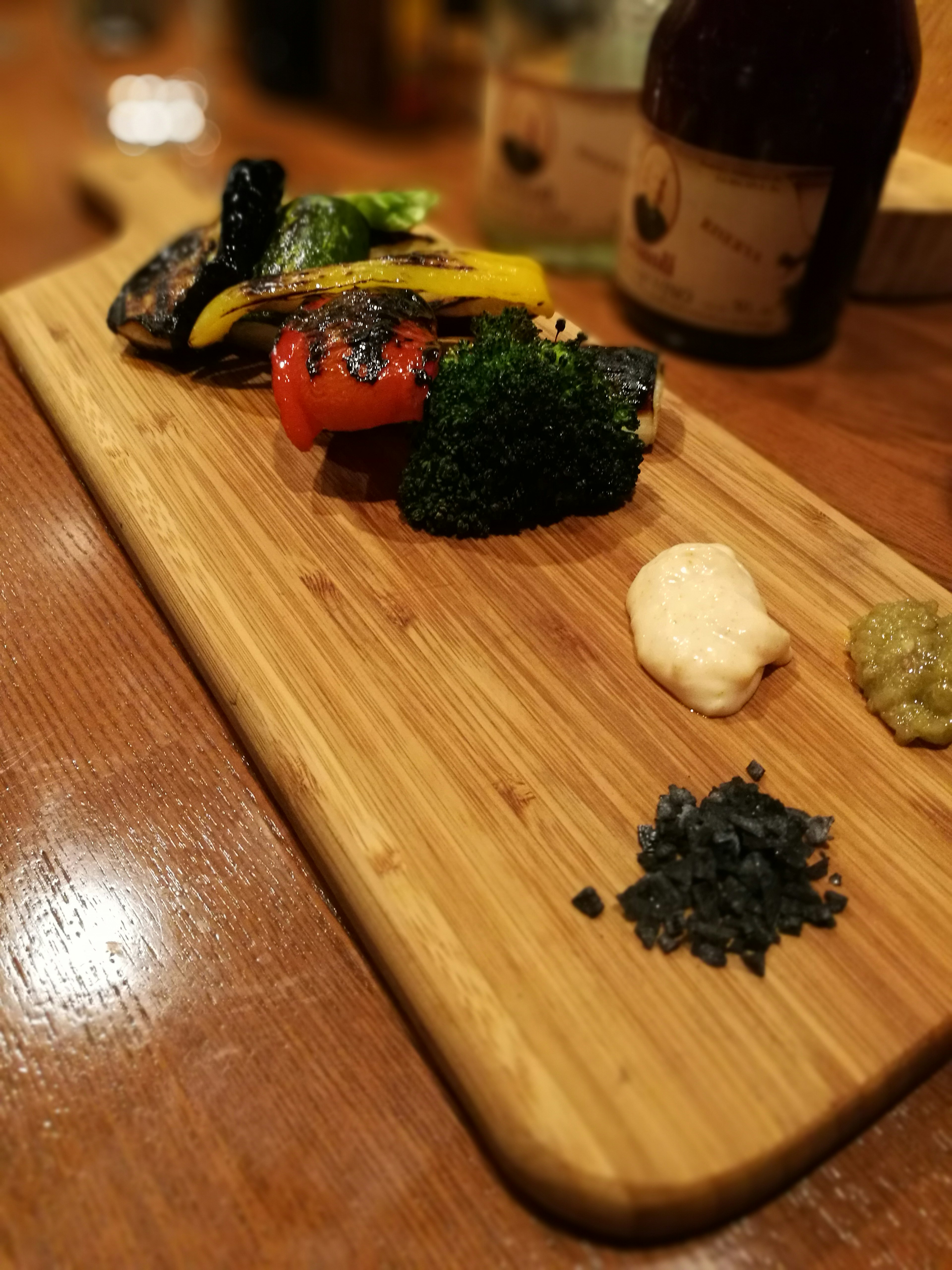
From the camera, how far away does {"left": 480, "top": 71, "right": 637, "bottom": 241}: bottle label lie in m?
2.02

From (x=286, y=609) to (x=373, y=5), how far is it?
223 centimetres

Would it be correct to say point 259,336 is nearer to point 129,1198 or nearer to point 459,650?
point 459,650

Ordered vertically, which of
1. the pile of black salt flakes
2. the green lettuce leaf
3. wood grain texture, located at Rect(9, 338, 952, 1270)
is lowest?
wood grain texture, located at Rect(9, 338, 952, 1270)

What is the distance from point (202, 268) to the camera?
1521mm

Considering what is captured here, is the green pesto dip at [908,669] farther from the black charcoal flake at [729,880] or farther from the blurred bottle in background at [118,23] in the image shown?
the blurred bottle in background at [118,23]

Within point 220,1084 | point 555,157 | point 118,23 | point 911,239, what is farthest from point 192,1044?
point 118,23

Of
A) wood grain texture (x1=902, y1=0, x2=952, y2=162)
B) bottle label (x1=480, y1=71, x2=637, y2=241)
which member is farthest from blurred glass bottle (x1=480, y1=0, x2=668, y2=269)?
wood grain texture (x1=902, y1=0, x2=952, y2=162)

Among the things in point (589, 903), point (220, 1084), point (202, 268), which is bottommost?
point (220, 1084)

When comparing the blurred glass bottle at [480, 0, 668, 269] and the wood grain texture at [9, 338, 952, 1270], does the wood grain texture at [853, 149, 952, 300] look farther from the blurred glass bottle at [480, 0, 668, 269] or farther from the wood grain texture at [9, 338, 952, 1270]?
the wood grain texture at [9, 338, 952, 1270]

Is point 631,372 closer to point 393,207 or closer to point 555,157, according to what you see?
point 393,207

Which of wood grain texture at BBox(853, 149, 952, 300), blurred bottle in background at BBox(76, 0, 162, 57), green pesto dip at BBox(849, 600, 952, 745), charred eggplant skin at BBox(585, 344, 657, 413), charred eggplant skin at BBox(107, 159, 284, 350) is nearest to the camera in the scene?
green pesto dip at BBox(849, 600, 952, 745)

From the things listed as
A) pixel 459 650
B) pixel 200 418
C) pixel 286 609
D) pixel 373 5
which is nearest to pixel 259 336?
pixel 200 418

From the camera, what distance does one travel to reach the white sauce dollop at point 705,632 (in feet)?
3.77

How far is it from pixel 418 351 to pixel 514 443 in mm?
179
